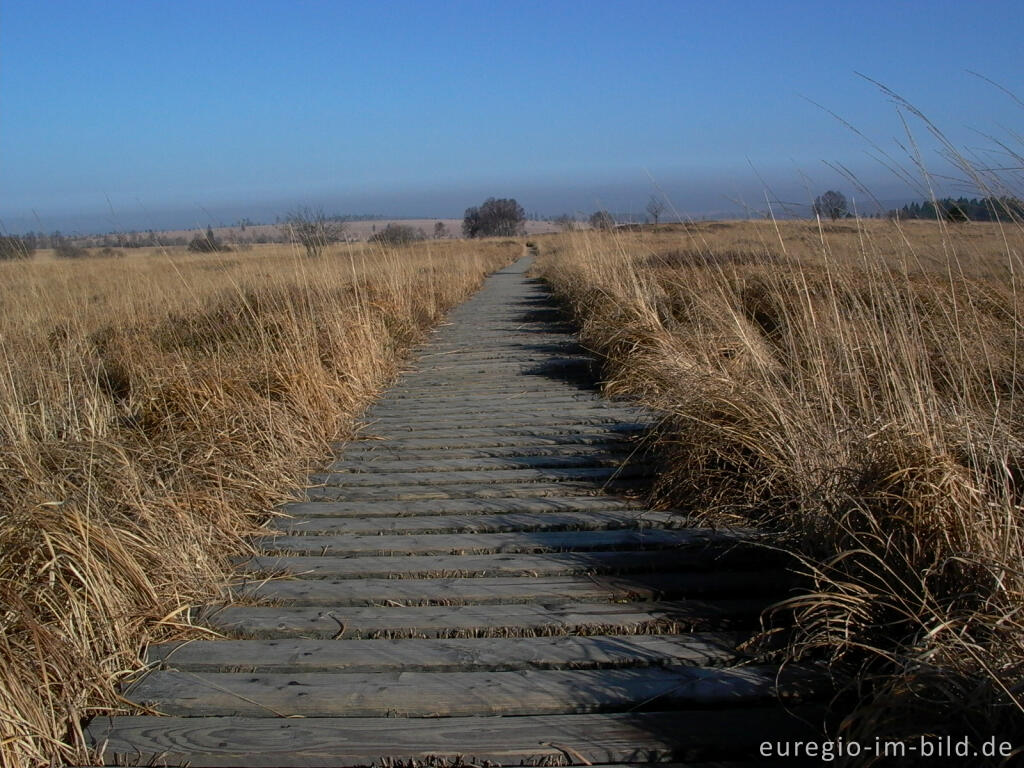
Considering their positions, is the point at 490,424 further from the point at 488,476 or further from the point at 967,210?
the point at 967,210

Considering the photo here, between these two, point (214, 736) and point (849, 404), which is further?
point (849, 404)

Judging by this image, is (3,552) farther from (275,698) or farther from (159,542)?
(275,698)

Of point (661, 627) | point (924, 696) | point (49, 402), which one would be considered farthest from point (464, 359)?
point (924, 696)

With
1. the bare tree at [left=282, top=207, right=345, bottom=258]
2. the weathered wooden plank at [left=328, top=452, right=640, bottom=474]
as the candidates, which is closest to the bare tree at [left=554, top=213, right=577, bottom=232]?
the bare tree at [left=282, top=207, right=345, bottom=258]

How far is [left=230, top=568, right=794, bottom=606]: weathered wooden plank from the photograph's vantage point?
2.86 meters

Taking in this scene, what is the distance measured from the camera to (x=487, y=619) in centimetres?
270

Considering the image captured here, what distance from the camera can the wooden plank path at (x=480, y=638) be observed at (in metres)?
2.03

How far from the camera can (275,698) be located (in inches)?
88.7

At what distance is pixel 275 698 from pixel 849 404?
2848mm

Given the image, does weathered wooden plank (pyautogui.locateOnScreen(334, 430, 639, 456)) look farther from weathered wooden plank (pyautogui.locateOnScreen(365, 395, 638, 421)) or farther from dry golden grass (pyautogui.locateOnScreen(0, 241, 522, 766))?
weathered wooden plank (pyautogui.locateOnScreen(365, 395, 638, 421))

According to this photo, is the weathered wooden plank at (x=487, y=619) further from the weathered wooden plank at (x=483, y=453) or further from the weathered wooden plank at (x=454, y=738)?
the weathered wooden plank at (x=483, y=453)

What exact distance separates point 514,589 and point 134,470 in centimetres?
168

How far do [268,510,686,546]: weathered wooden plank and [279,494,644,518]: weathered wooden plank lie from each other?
0.05 meters

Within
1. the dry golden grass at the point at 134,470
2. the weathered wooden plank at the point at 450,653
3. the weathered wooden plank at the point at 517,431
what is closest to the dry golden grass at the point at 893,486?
the weathered wooden plank at the point at 450,653
